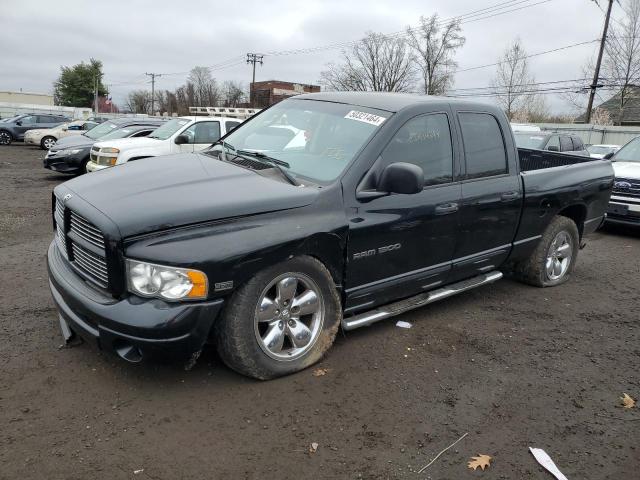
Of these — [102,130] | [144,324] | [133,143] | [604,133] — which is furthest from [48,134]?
[604,133]

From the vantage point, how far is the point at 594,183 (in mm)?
5684

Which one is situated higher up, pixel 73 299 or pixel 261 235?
pixel 261 235

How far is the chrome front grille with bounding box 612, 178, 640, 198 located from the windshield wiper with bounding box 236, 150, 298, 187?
6866mm

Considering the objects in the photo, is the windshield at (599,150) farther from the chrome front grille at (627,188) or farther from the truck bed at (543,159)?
the truck bed at (543,159)

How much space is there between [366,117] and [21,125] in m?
27.7

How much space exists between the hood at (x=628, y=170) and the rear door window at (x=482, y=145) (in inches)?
199

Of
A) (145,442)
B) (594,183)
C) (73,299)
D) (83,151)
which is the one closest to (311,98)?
(73,299)

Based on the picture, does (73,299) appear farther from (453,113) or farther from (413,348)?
(453,113)

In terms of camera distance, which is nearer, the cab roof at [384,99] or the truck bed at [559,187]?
the cab roof at [384,99]

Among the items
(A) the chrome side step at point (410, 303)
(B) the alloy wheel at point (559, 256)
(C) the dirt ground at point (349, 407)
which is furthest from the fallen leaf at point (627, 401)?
(B) the alloy wheel at point (559, 256)

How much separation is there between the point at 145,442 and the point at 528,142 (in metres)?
13.3

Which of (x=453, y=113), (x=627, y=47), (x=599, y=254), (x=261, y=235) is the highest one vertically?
(x=627, y=47)

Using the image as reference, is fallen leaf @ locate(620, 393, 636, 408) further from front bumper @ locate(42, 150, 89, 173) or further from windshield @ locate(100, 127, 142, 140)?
windshield @ locate(100, 127, 142, 140)

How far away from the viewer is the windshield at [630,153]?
945 cm
